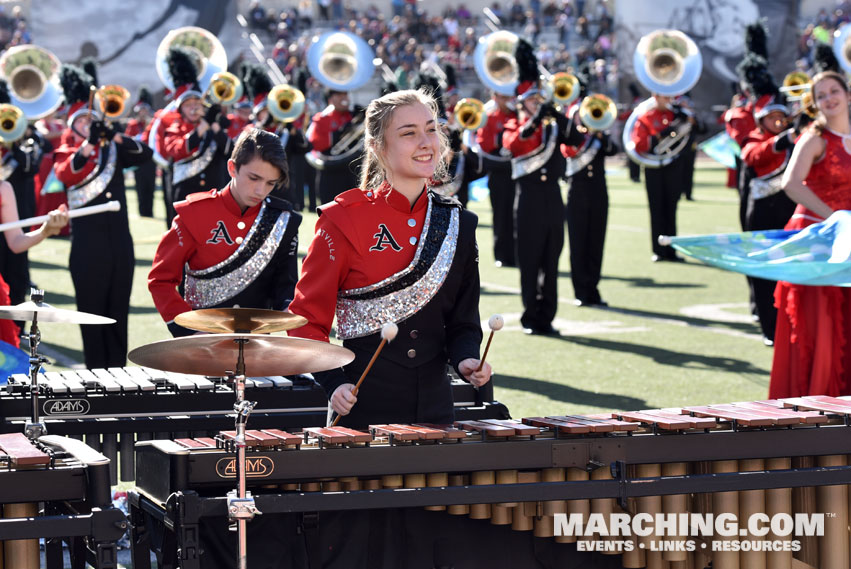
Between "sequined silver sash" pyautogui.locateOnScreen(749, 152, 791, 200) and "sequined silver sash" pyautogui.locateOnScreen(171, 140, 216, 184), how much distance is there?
397 cm

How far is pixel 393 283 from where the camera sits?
3771 mm

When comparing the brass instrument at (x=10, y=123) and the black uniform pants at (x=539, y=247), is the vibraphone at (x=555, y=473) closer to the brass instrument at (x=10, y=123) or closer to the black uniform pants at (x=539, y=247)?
the black uniform pants at (x=539, y=247)

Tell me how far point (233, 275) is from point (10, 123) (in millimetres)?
5269

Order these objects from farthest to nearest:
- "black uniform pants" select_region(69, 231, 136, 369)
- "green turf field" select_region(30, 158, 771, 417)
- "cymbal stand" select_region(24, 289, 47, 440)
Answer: "black uniform pants" select_region(69, 231, 136, 369) → "green turf field" select_region(30, 158, 771, 417) → "cymbal stand" select_region(24, 289, 47, 440)

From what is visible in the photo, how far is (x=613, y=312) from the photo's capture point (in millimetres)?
10438

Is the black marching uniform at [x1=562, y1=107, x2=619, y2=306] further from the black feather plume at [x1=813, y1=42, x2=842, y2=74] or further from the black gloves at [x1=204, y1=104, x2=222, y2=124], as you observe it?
the black gloves at [x1=204, y1=104, x2=222, y2=124]

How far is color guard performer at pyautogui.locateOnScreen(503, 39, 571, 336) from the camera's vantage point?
9.49 meters

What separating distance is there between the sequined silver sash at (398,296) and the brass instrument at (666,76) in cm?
871

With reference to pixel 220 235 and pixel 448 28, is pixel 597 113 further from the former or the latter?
pixel 448 28

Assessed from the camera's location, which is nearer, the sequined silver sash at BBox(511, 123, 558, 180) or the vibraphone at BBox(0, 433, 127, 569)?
the vibraphone at BBox(0, 433, 127, 569)

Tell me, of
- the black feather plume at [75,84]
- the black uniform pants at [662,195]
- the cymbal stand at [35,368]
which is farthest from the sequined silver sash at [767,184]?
the cymbal stand at [35,368]

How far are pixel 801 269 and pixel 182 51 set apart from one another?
19.9ft

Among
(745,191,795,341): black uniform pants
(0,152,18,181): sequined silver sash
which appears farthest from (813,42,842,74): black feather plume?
(0,152,18,181): sequined silver sash

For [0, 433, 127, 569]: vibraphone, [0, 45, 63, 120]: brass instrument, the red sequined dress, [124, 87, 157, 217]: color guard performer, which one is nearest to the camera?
[0, 433, 127, 569]: vibraphone
